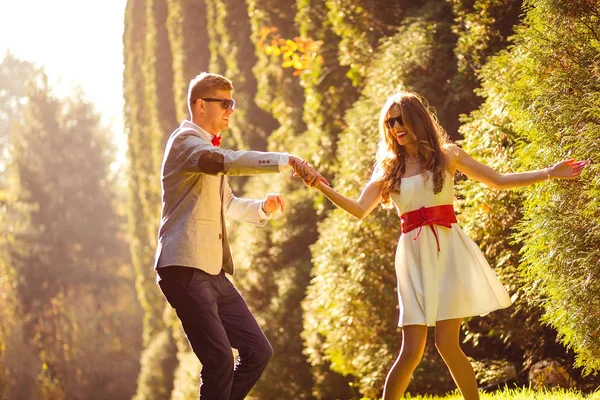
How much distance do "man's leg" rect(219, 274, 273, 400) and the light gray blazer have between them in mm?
246

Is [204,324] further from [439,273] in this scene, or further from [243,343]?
[439,273]

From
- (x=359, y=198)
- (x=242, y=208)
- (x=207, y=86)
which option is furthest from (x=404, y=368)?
(x=207, y=86)

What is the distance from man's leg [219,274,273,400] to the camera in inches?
221

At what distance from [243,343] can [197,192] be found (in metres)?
0.95

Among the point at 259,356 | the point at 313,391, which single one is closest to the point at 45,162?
the point at 313,391

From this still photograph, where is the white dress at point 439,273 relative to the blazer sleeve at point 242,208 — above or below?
below

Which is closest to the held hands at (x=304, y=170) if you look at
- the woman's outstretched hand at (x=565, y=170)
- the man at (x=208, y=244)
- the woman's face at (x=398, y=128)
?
the man at (x=208, y=244)

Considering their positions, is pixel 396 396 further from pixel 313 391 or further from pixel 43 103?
pixel 43 103

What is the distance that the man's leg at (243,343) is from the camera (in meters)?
5.62

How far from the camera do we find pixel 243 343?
18.6ft

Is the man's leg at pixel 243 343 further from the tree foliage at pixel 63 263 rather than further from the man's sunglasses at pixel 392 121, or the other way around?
the tree foliage at pixel 63 263

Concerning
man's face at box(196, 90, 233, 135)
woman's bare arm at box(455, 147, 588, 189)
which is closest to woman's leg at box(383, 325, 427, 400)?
woman's bare arm at box(455, 147, 588, 189)

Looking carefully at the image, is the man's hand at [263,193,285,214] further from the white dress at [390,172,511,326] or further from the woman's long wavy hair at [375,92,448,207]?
the white dress at [390,172,511,326]

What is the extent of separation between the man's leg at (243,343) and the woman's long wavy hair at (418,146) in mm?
1185
